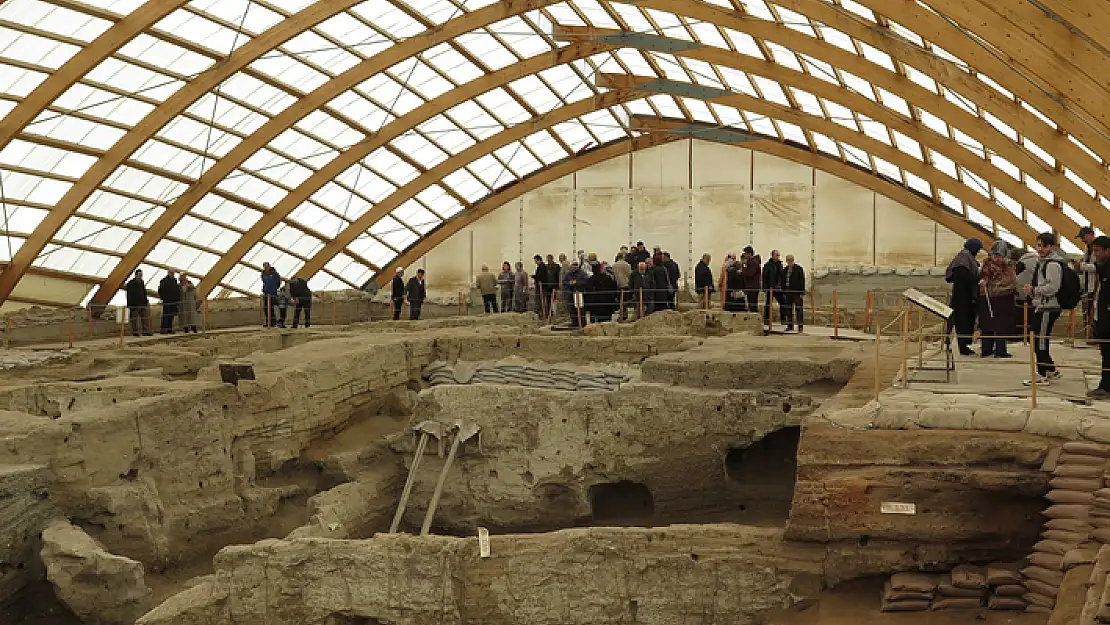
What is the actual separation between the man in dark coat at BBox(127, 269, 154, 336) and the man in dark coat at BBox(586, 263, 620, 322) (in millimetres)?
10210

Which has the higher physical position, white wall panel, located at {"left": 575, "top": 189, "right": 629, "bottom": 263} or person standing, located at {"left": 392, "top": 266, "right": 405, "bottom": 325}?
white wall panel, located at {"left": 575, "top": 189, "right": 629, "bottom": 263}

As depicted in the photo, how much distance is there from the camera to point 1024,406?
408 inches

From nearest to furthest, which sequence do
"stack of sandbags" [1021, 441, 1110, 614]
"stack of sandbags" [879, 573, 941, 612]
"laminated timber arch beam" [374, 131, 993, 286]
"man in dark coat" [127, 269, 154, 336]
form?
"stack of sandbags" [1021, 441, 1110, 614] → "stack of sandbags" [879, 573, 941, 612] → "man in dark coat" [127, 269, 154, 336] → "laminated timber arch beam" [374, 131, 993, 286]

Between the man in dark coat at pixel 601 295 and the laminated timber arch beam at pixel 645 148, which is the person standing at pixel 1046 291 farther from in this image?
the laminated timber arch beam at pixel 645 148

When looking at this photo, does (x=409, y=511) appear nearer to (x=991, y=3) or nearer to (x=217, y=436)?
(x=217, y=436)

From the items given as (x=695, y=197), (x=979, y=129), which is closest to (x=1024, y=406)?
(x=979, y=129)

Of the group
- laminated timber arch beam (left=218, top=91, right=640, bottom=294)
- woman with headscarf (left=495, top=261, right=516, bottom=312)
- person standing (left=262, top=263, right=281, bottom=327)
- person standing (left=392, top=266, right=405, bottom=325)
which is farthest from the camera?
laminated timber arch beam (left=218, top=91, right=640, bottom=294)

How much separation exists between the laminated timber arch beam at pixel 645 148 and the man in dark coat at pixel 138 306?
12.8m

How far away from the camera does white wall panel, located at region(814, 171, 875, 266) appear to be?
3438 cm

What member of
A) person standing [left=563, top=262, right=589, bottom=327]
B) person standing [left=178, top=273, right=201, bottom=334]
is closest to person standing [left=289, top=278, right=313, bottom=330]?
person standing [left=178, top=273, right=201, bottom=334]

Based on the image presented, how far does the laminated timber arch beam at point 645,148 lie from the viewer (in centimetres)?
3359

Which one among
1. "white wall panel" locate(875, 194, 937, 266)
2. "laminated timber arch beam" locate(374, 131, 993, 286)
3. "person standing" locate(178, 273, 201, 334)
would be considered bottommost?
"person standing" locate(178, 273, 201, 334)

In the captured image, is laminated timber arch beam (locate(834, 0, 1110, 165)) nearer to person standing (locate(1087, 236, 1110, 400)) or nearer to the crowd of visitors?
the crowd of visitors

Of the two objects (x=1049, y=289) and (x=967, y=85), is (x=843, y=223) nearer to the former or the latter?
(x=967, y=85)
